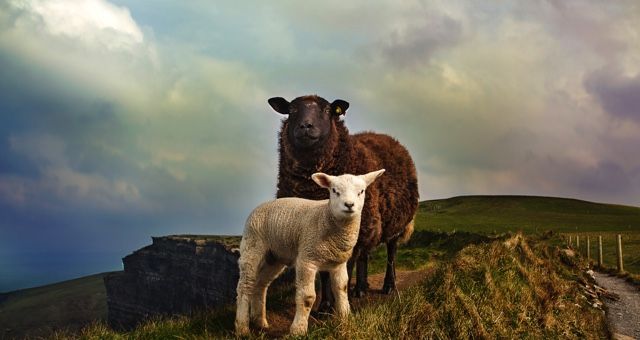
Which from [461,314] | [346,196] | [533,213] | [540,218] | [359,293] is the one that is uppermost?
[533,213]

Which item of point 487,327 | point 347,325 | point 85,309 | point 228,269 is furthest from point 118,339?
point 85,309

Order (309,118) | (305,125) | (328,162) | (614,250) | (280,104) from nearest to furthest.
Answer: (305,125), (309,118), (328,162), (280,104), (614,250)

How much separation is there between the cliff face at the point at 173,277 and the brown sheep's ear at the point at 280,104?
71.5m

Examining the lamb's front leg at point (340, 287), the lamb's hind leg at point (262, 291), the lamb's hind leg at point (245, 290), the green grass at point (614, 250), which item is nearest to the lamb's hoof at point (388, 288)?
the lamb's hind leg at point (262, 291)

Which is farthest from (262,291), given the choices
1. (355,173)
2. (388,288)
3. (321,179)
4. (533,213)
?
(533,213)

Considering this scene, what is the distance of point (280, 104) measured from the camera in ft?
34.5

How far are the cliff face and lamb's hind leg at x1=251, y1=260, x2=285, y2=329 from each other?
72.8 meters

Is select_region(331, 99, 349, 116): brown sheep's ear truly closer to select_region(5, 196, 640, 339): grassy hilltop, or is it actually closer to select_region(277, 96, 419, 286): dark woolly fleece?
select_region(277, 96, 419, 286): dark woolly fleece

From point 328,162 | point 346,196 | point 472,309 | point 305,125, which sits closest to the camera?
point 346,196

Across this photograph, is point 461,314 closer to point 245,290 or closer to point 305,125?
point 245,290

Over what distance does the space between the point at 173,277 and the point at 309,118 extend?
116 meters

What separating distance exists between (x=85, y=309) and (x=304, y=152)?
170 meters

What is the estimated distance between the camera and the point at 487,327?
902 cm

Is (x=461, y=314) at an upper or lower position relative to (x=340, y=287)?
lower
